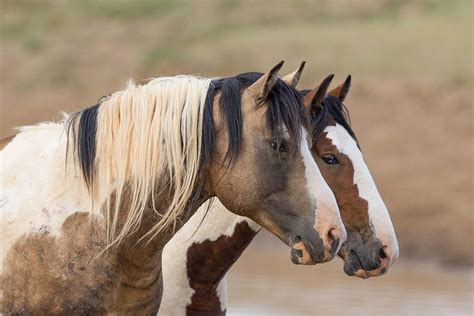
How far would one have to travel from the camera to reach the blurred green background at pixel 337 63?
48.3 ft

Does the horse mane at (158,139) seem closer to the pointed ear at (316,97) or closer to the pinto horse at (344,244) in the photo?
the pointed ear at (316,97)

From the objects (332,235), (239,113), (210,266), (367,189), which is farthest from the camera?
(210,266)

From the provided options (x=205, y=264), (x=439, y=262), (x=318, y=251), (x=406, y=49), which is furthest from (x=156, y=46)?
(x=318, y=251)

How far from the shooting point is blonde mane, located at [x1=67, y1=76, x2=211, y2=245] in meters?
4.38

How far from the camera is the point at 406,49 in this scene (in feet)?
57.4

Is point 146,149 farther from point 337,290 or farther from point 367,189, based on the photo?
point 337,290

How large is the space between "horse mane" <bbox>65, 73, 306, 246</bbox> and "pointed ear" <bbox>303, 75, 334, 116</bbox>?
0.65 meters

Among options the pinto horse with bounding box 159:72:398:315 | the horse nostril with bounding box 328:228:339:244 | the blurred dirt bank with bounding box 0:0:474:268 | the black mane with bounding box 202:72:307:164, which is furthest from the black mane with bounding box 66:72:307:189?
the blurred dirt bank with bounding box 0:0:474:268

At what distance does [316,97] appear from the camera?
17.1 feet

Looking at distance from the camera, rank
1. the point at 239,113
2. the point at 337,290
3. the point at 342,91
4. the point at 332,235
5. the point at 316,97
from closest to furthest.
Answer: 1. the point at 332,235
2. the point at 239,113
3. the point at 316,97
4. the point at 342,91
5. the point at 337,290

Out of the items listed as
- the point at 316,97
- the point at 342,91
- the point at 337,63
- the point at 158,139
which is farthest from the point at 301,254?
the point at 337,63

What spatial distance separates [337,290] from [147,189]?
739cm

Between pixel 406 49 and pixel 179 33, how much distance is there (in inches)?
172

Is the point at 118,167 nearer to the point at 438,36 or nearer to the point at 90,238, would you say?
the point at 90,238
